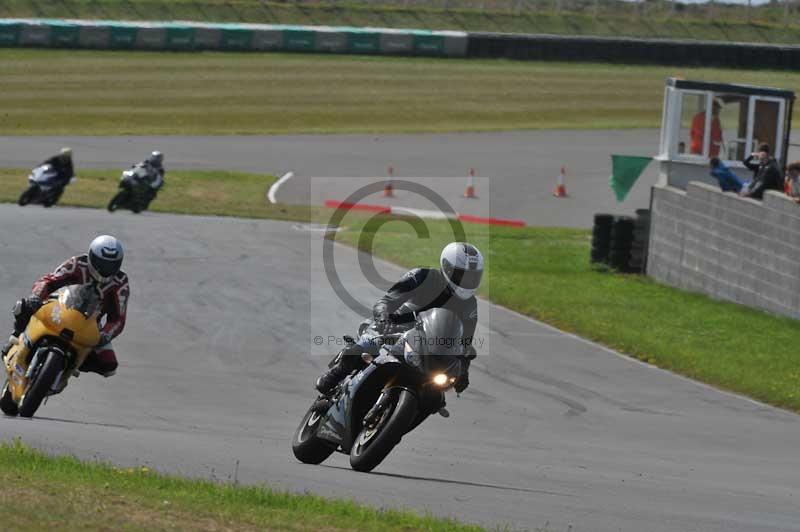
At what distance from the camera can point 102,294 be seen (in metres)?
11.1

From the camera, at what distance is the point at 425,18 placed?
60.5 meters

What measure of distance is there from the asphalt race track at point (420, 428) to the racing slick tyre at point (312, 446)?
0.10 meters

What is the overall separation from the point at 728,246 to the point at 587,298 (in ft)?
7.29

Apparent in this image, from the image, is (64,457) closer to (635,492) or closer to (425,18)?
(635,492)

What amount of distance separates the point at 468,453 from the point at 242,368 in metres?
4.20

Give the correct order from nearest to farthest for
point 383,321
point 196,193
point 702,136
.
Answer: point 383,321 → point 702,136 → point 196,193

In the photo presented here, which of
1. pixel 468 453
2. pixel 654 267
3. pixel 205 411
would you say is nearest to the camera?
pixel 468 453

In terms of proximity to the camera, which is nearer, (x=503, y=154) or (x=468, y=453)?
(x=468, y=453)

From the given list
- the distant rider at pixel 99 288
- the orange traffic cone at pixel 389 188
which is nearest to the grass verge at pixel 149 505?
the distant rider at pixel 99 288

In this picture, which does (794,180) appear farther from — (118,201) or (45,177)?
(45,177)

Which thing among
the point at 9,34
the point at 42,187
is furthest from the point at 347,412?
the point at 9,34

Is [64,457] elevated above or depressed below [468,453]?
above

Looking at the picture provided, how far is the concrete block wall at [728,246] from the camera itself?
1884 cm

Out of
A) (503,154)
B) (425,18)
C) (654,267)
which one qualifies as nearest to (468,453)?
(654,267)
